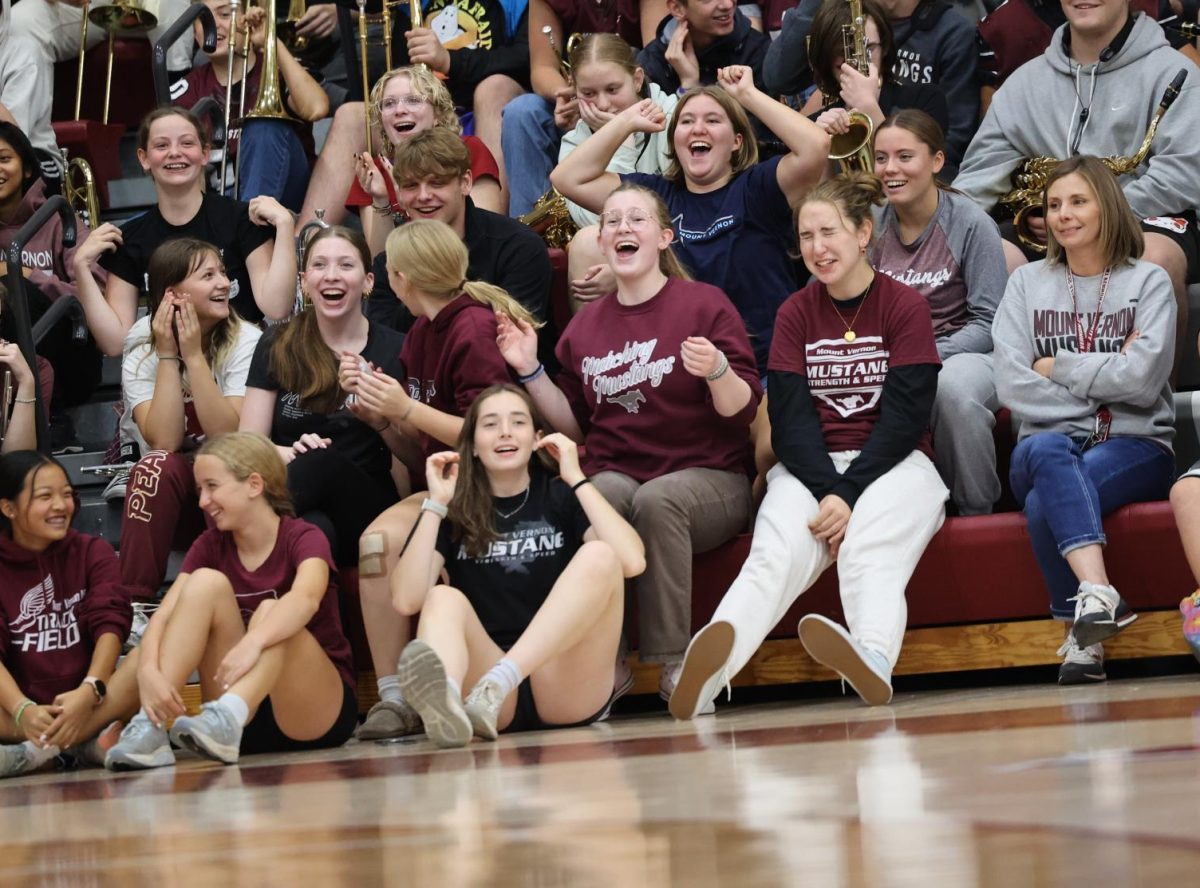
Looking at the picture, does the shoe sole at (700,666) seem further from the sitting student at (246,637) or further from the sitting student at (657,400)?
the sitting student at (246,637)

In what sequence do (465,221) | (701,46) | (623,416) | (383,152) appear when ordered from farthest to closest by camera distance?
1. (701,46)
2. (383,152)
3. (465,221)
4. (623,416)

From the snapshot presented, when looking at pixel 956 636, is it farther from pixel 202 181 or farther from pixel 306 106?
pixel 306 106

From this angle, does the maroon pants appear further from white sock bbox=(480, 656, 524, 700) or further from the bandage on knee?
white sock bbox=(480, 656, 524, 700)

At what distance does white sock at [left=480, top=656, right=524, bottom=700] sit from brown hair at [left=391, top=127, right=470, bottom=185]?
1.67m

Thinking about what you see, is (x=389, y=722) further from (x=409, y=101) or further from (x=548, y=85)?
(x=548, y=85)

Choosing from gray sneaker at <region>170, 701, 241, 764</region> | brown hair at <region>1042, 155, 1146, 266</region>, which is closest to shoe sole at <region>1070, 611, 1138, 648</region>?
brown hair at <region>1042, 155, 1146, 266</region>

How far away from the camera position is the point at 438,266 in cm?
454


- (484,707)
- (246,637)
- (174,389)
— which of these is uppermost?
(174,389)

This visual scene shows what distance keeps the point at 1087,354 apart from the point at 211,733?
7.53 ft

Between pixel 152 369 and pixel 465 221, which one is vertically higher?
pixel 465 221

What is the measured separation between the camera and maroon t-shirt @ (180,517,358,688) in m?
4.15

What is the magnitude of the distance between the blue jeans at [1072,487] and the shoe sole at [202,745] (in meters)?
1.96

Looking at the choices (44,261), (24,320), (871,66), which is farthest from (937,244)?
(44,261)

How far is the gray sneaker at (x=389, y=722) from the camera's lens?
13.4ft
